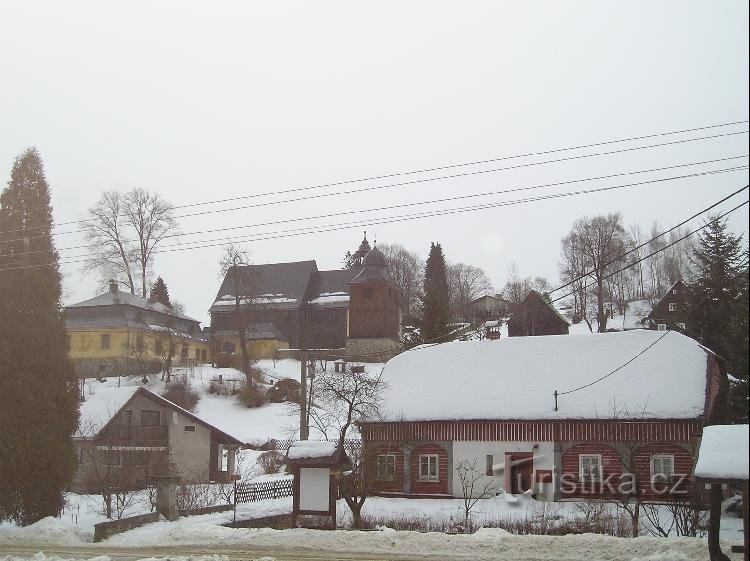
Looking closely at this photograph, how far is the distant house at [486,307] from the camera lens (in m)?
87.2

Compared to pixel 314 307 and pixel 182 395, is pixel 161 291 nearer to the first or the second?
pixel 314 307

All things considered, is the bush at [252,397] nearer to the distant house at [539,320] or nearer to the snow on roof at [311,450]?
the distant house at [539,320]

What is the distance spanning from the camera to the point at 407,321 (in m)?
73.9

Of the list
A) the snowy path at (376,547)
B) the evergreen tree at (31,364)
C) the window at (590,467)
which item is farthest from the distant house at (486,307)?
the snowy path at (376,547)

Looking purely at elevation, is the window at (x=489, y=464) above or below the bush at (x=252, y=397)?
below

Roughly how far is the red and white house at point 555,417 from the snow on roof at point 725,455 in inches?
615

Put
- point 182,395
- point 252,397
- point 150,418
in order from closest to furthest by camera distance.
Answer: point 150,418 < point 182,395 < point 252,397

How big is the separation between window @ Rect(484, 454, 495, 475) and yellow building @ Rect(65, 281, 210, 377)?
122ft

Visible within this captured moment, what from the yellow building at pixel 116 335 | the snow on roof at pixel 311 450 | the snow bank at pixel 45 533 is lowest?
the snow bank at pixel 45 533

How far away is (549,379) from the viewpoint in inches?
1296

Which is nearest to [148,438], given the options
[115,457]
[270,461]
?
[115,457]

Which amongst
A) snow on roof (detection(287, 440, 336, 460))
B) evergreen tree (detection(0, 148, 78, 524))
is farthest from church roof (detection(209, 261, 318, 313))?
snow on roof (detection(287, 440, 336, 460))

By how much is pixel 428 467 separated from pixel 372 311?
125 feet

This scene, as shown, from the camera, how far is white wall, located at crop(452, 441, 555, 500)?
100 feet
